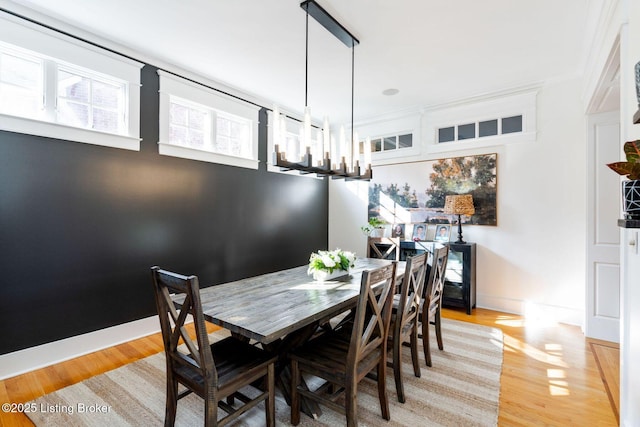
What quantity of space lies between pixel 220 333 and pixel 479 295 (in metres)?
3.40

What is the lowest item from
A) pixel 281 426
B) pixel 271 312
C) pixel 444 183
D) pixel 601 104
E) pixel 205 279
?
pixel 281 426

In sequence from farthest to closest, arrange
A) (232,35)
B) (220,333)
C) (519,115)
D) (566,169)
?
(519,115) < (566,169) < (220,333) < (232,35)

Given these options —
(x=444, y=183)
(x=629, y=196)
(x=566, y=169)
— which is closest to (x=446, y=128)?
(x=444, y=183)

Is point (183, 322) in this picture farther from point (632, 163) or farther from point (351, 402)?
point (632, 163)

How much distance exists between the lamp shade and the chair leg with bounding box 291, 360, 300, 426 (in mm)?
3050

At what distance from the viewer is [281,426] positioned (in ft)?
6.07

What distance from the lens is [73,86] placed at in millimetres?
2740

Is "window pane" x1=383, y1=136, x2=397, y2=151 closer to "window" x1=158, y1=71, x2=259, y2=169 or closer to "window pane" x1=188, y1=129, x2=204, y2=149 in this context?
"window" x1=158, y1=71, x2=259, y2=169

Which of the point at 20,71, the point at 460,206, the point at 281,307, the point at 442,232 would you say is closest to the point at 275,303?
the point at 281,307

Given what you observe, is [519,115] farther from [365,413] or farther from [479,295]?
[365,413]

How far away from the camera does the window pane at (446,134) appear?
4.36m

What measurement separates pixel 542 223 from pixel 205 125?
4.37 metres

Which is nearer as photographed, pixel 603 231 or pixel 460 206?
pixel 603 231

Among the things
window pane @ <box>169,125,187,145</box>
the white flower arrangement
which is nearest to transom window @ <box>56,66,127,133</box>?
window pane @ <box>169,125,187,145</box>
